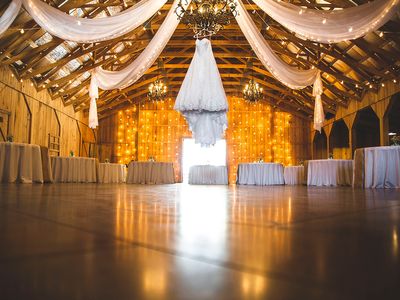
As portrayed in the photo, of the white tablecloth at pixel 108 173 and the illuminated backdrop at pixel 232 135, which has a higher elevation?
the illuminated backdrop at pixel 232 135

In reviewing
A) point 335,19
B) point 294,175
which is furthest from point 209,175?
point 335,19

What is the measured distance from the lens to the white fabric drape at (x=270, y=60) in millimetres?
4570

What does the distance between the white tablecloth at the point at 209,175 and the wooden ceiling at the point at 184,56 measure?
4286mm

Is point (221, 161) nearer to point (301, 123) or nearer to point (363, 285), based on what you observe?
point (301, 123)

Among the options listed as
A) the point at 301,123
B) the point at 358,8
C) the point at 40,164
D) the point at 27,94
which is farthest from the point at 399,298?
the point at 301,123

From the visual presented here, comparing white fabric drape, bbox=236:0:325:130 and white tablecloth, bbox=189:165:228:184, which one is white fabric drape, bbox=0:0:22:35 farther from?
white tablecloth, bbox=189:165:228:184

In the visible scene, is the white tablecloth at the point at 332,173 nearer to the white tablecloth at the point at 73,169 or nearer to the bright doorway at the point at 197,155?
the white tablecloth at the point at 73,169

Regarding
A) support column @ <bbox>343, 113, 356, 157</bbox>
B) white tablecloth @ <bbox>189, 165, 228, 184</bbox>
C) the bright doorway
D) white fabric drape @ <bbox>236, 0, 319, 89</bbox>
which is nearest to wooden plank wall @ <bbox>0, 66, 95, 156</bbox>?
the bright doorway

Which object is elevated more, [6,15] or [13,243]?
[6,15]

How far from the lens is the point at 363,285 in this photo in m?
0.47

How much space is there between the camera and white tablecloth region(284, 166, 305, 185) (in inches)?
408

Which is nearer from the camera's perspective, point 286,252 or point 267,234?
point 286,252

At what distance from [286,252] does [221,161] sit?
1515 cm

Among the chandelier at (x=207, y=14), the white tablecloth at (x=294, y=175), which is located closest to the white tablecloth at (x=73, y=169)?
the chandelier at (x=207, y=14)
